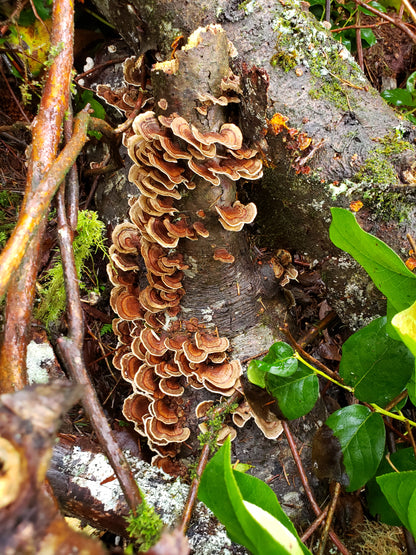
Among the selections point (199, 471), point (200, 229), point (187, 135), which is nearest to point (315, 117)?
point (187, 135)

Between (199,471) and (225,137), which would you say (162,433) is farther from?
(225,137)

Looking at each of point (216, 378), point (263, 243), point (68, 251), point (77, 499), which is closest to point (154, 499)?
point (77, 499)

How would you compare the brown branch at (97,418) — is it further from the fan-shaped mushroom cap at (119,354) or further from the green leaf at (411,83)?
the green leaf at (411,83)

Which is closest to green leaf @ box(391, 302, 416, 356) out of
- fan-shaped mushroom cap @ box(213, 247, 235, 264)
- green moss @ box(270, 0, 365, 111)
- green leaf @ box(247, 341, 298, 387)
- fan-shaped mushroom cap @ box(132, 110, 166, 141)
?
green leaf @ box(247, 341, 298, 387)

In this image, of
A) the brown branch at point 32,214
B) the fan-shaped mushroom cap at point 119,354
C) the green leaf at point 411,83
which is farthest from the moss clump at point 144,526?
the green leaf at point 411,83

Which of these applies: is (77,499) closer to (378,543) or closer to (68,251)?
(68,251)

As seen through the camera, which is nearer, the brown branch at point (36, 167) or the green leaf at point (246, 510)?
the green leaf at point (246, 510)

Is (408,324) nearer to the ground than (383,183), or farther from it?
nearer to the ground

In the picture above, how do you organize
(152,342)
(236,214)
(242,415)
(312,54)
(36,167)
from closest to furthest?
1. (36,167)
2. (236,214)
3. (312,54)
4. (242,415)
5. (152,342)
